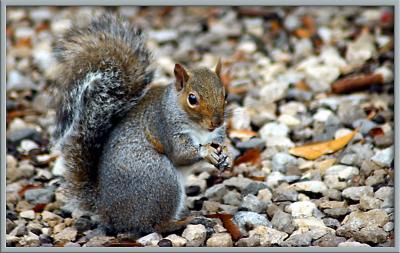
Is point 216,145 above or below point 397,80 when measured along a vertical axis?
below

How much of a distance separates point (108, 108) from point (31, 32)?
2.97 metres

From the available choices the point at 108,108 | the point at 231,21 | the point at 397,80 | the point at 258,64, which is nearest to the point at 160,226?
the point at 108,108

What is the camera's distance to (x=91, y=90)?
3.34 metres

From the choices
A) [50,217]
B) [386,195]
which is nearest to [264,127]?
[386,195]

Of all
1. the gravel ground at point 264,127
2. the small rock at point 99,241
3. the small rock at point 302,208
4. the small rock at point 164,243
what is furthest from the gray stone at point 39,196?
the small rock at point 302,208

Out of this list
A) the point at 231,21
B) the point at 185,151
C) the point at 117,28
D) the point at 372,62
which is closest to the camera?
the point at 185,151

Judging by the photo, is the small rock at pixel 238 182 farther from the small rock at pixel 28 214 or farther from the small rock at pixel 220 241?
the small rock at pixel 28 214

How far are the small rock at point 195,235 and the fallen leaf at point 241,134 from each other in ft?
3.76

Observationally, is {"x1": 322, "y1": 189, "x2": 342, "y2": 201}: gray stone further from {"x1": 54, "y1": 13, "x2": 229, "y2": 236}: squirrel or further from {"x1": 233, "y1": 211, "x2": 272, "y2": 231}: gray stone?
{"x1": 54, "y1": 13, "x2": 229, "y2": 236}: squirrel

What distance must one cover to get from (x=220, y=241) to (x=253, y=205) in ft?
1.25

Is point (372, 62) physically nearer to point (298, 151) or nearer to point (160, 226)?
point (298, 151)

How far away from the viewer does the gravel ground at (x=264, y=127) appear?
11.1 ft

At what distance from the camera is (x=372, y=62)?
5059 millimetres

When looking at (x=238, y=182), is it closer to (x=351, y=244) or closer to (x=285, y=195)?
(x=285, y=195)
